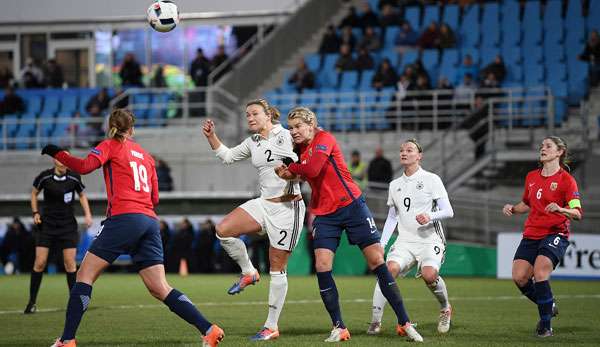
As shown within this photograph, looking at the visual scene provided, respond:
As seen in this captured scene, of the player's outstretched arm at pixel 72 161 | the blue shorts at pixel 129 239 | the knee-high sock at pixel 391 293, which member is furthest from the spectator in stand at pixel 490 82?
the player's outstretched arm at pixel 72 161

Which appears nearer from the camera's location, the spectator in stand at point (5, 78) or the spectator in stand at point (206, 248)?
the spectator in stand at point (206, 248)

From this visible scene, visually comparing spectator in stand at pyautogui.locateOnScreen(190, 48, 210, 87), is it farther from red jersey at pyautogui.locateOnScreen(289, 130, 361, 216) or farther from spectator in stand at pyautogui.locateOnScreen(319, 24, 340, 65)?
red jersey at pyautogui.locateOnScreen(289, 130, 361, 216)

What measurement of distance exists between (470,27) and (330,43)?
395 cm

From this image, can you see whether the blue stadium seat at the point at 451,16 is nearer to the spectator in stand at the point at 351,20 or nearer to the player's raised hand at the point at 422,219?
the spectator in stand at the point at 351,20

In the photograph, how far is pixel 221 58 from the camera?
99.7ft

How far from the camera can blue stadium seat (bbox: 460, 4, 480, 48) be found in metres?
28.4

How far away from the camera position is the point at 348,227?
9898 mm

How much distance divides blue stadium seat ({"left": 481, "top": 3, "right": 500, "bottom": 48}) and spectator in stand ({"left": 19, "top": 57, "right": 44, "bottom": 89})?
43.5ft

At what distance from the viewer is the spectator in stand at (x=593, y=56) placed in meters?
25.7

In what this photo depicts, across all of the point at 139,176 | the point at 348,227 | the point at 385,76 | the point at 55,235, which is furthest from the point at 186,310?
the point at 385,76

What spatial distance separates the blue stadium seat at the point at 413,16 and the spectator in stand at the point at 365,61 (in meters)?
2.25

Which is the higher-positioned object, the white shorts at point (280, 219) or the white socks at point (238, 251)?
the white shorts at point (280, 219)

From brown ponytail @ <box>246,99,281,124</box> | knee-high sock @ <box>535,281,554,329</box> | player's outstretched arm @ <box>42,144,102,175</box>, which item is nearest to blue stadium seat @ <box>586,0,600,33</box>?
knee-high sock @ <box>535,281,554,329</box>

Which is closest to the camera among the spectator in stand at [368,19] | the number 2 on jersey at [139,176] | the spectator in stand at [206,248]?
the number 2 on jersey at [139,176]
